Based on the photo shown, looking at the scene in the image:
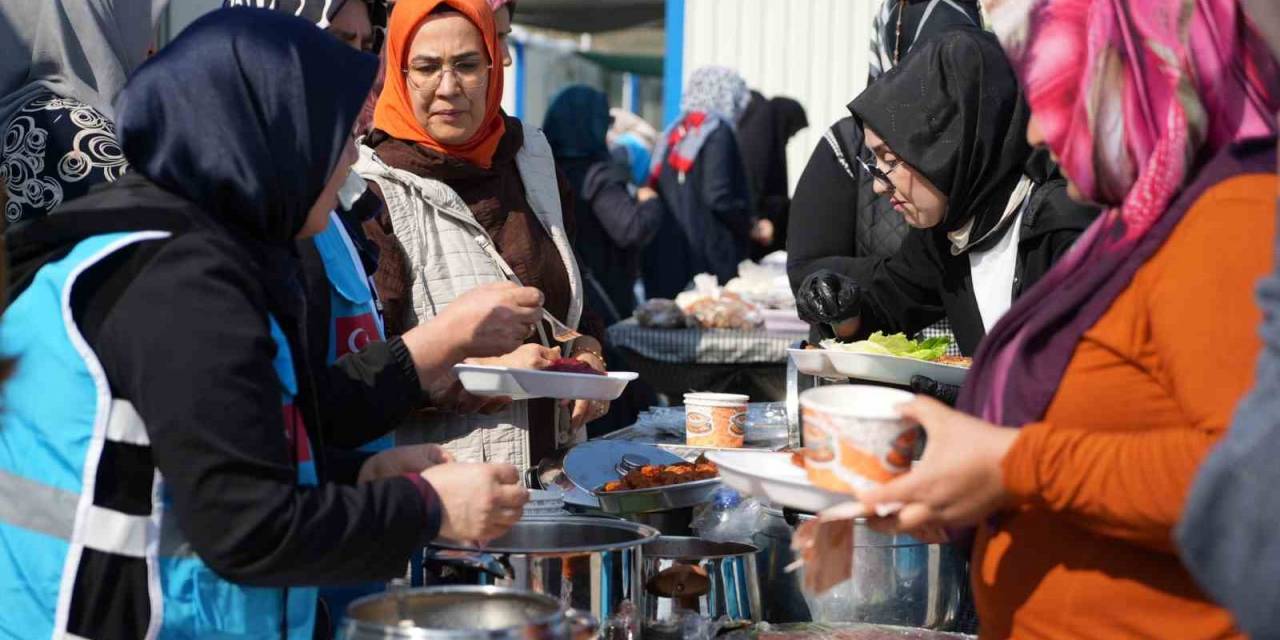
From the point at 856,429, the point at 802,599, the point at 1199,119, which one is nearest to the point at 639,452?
the point at 802,599

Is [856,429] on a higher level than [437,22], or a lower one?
lower

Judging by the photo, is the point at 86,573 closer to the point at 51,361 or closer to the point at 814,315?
the point at 51,361

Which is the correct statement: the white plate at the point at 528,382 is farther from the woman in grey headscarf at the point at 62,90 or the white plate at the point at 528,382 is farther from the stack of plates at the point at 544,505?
the woman in grey headscarf at the point at 62,90

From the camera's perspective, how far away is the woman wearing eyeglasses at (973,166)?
2.62m

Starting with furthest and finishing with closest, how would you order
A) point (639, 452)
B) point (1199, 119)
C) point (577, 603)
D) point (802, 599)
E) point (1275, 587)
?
point (639, 452)
point (802, 599)
point (577, 603)
point (1199, 119)
point (1275, 587)

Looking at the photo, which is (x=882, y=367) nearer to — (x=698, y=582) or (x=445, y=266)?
(x=698, y=582)

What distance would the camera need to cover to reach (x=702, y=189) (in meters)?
7.08

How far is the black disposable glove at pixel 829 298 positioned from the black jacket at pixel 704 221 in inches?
154

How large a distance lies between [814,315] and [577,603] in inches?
59.8

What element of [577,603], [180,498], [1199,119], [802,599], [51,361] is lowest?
[802,599]

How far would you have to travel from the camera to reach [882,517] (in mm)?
1464

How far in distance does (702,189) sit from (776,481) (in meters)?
5.65

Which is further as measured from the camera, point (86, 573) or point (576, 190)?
point (576, 190)

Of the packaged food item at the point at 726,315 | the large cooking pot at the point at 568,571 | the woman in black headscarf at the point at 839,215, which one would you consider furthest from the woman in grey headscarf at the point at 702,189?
the large cooking pot at the point at 568,571
